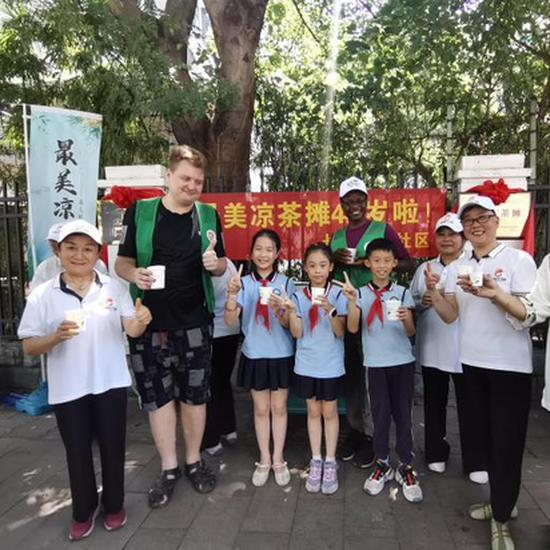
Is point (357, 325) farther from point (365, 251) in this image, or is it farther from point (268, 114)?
point (268, 114)

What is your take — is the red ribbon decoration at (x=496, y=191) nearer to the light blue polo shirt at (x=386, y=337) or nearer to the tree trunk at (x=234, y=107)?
the light blue polo shirt at (x=386, y=337)

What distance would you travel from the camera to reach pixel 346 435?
384 cm

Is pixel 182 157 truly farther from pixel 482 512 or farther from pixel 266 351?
pixel 482 512

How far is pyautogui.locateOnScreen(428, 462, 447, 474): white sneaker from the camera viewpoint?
11.2 feet

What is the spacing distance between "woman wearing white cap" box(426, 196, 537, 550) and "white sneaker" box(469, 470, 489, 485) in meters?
0.65

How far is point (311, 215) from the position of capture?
4.80 metres

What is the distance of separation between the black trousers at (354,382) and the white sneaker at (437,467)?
0.55 metres

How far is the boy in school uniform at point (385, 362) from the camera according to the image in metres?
3.11

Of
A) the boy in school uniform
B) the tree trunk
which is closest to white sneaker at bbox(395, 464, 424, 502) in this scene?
the boy in school uniform

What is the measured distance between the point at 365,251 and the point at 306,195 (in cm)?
160

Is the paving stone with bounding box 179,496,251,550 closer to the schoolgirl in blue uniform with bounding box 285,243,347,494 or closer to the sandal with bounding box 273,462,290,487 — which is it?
the sandal with bounding box 273,462,290,487

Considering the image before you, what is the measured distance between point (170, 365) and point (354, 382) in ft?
4.66

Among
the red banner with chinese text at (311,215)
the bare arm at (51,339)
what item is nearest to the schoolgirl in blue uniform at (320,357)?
the bare arm at (51,339)

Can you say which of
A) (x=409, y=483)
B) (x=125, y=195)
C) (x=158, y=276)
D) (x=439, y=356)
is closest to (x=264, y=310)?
(x=158, y=276)
